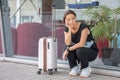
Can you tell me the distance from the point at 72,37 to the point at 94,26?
0.64 m

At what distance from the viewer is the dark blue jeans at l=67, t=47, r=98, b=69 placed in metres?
6.42

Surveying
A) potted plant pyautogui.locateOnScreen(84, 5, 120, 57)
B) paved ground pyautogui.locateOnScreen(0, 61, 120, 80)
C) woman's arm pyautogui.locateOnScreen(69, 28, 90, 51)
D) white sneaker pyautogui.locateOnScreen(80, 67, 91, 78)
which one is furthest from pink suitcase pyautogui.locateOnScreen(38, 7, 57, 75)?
potted plant pyautogui.locateOnScreen(84, 5, 120, 57)

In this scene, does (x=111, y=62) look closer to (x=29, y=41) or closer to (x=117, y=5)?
(x=117, y=5)

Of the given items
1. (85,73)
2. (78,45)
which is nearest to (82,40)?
(78,45)

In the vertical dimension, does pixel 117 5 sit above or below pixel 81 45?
above

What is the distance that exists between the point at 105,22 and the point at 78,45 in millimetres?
870

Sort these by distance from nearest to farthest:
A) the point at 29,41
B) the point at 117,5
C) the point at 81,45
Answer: the point at 81,45 → the point at 117,5 → the point at 29,41

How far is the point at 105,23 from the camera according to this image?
275 inches

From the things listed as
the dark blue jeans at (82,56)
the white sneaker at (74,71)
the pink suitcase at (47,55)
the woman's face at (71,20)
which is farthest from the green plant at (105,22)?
the pink suitcase at (47,55)

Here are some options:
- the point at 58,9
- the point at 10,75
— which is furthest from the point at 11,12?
the point at 10,75

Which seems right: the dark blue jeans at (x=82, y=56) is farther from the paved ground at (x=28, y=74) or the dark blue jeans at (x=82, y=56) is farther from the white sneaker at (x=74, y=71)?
the paved ground at (x=28, y=74)

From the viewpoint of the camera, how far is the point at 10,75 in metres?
6.88

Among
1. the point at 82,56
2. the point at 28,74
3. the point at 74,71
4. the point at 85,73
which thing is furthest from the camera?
the point at 28,74

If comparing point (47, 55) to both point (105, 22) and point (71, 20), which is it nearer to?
point (71, 20)
